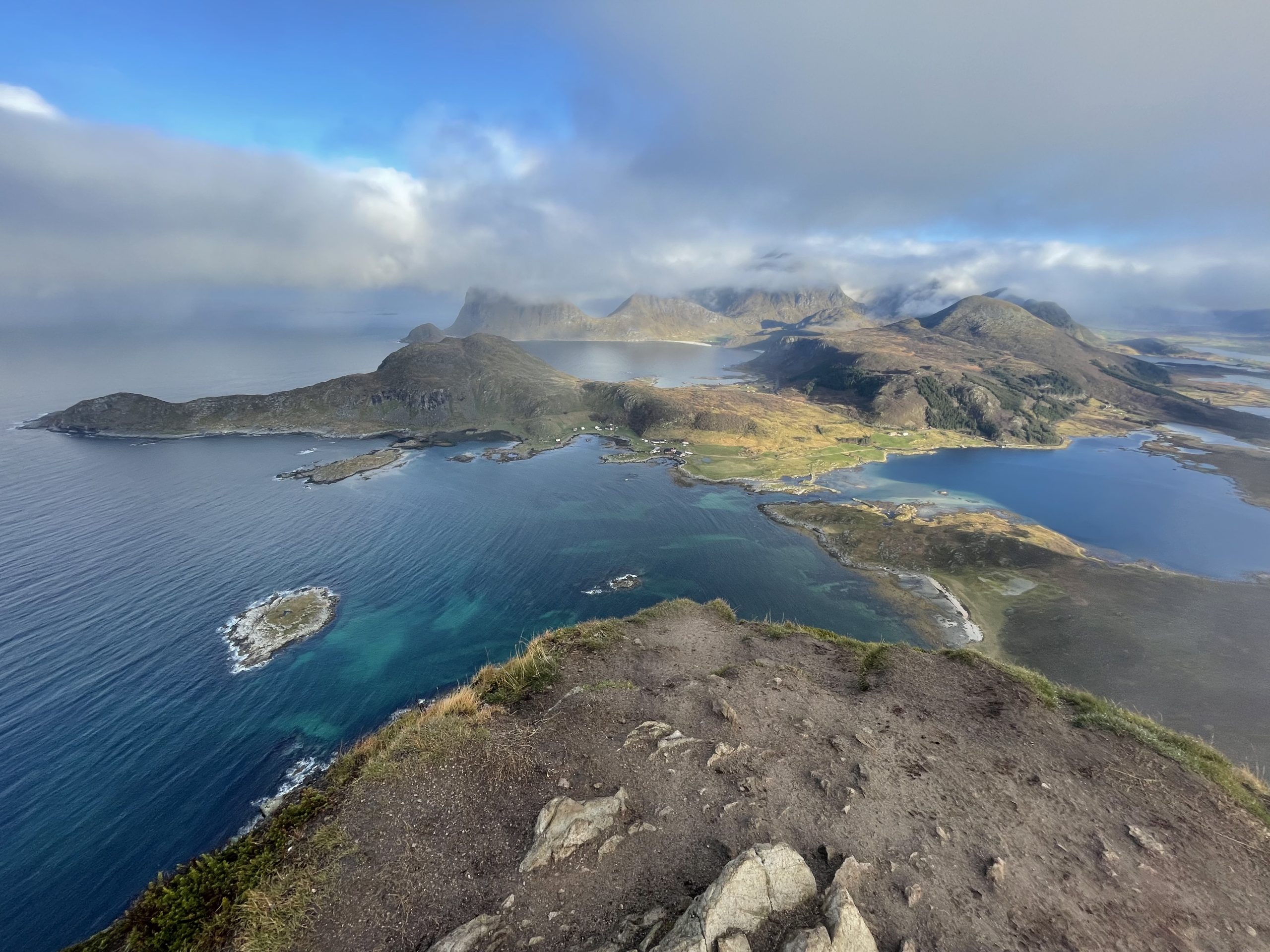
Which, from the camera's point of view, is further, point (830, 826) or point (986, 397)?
point (986, 397)

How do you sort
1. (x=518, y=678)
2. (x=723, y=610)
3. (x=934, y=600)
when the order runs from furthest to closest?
(x=934, y=600) < (x=723, y=610) < (x=518, y=678)

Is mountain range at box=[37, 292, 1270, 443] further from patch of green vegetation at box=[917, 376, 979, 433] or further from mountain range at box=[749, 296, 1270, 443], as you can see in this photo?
mountain range at box=[749, 296, 1270, 443]

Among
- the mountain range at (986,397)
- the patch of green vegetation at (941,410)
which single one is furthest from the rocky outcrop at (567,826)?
the patch of green vegetation at (941,410)

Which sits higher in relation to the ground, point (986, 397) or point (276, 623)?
point (986, 397)

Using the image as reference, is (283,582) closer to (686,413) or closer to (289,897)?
(289,897)

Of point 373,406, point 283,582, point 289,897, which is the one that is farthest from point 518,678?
point 373,406

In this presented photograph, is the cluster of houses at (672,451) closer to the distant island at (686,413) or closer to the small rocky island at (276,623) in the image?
the distant island at (686,413)

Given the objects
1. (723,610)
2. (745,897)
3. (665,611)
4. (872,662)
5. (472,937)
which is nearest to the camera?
(745,897)
